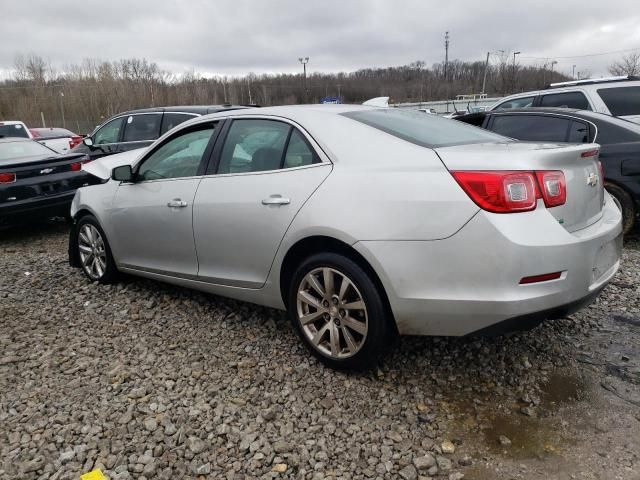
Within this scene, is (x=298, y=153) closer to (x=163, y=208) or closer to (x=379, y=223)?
(x=379, y=223)

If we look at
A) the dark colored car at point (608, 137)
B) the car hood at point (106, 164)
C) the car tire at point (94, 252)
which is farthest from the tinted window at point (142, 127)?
the dark colored car at point (608, 137)

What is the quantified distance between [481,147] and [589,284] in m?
0.88

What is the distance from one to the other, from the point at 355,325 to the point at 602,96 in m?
6.51

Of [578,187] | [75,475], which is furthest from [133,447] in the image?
[578,187]

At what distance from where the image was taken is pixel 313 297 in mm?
3002

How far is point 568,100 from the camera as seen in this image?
7.69m

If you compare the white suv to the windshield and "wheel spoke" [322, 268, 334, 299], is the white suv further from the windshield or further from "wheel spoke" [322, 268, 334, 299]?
the windshield

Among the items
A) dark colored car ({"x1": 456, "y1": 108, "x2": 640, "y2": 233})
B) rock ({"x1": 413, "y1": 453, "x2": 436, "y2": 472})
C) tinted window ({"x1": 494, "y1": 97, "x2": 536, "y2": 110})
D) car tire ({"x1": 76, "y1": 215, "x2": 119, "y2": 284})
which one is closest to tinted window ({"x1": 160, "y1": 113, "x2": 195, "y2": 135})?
car tire ({"x1": 76, "y1": 215, "x2": 119, "y2": 284})

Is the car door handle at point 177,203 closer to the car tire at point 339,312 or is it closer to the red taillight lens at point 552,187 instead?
the car tire at point 339,312

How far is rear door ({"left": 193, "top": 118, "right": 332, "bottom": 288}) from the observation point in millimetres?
2990

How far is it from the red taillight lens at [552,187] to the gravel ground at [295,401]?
1055mm

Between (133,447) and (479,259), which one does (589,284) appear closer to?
(479,259)

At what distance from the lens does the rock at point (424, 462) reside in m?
2.27

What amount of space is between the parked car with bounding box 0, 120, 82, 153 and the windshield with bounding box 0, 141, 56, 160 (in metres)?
4.25
